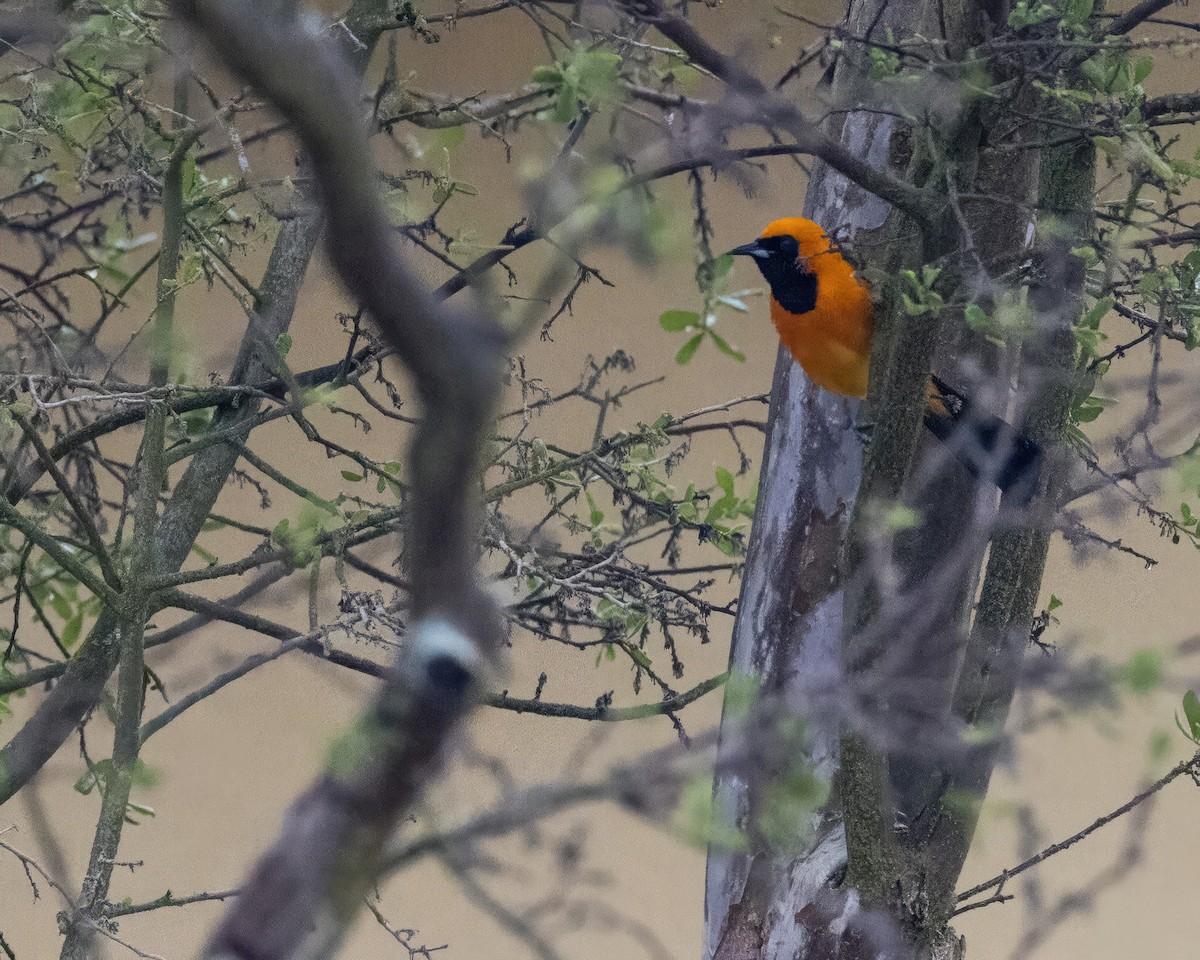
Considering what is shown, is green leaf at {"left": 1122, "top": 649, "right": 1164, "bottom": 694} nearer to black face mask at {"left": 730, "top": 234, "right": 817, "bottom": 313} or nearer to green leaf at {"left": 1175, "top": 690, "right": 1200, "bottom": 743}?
green leaf at {"left": 1175, "top": 690, "right": 1200, "bottom": 743}

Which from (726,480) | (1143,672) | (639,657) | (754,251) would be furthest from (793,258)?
(1143,672)

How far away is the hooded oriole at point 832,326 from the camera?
1.06 m

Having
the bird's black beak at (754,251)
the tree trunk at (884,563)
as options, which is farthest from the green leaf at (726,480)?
Answer: the bird's black beak at (754,251)

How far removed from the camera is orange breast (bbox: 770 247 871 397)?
114 cm

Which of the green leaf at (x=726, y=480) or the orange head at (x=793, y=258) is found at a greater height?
the orange head at (x=793, y=258)

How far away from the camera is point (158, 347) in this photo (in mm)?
1120

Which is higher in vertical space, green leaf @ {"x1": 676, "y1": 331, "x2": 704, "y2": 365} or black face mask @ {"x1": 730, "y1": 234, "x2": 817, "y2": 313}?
black face mask @ {"x1": 730, "y1": 234, "x2": 817, "y2": 313}

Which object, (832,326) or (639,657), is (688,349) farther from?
(639,657)

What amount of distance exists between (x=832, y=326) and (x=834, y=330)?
19mm

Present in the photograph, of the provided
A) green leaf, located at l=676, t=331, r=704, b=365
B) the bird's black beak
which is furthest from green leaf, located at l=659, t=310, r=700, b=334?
the bird's black beak

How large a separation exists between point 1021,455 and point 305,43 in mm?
963

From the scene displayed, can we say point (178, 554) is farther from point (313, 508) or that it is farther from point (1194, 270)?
point (1194, 270)

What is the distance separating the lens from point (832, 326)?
1.22 meters

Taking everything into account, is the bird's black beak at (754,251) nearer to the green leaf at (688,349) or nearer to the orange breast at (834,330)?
the orange breast at (834,330)
